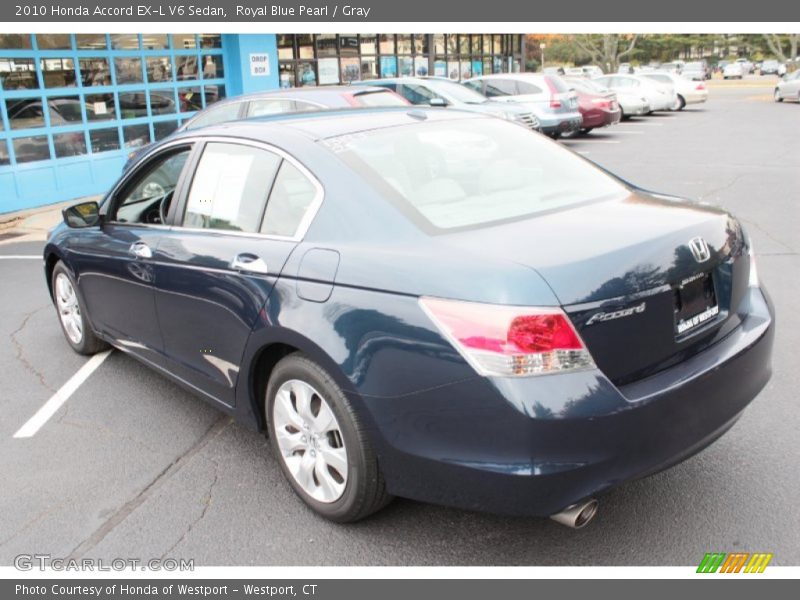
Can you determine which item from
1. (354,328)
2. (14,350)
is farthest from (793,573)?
(14,350)

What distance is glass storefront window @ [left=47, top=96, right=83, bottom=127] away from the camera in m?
11.8

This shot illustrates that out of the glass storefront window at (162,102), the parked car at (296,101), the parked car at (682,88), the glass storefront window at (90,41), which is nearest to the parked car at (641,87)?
the parked car at (682,88)

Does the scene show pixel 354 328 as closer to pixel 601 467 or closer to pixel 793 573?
pixel 601 467

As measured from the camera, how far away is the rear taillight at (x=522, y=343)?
2.41 m

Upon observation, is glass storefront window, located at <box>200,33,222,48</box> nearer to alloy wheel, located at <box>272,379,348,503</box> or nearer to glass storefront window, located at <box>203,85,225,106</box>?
glass storefront window, located at <box>203,85,225,106</box>

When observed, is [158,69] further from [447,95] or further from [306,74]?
[306,74]

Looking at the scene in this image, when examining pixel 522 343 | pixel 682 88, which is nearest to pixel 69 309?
pixel 522 343

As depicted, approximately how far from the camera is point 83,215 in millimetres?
4684

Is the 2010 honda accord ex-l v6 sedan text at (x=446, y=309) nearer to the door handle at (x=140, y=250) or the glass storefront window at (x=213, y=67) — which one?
the door handle at (x=140, y=250)

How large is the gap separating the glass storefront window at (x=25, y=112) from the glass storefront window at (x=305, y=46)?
28.3ft

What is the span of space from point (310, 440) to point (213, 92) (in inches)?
502

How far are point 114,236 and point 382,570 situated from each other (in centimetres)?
257

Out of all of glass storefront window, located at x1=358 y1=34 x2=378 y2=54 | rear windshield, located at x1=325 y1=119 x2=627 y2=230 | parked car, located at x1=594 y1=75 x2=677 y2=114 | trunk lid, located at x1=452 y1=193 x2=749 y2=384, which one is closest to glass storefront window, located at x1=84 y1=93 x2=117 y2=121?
glass storefront window, located at x1=358 y1=34 x2=378 y2=54

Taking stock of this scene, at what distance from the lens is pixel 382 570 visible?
9.34 ft
